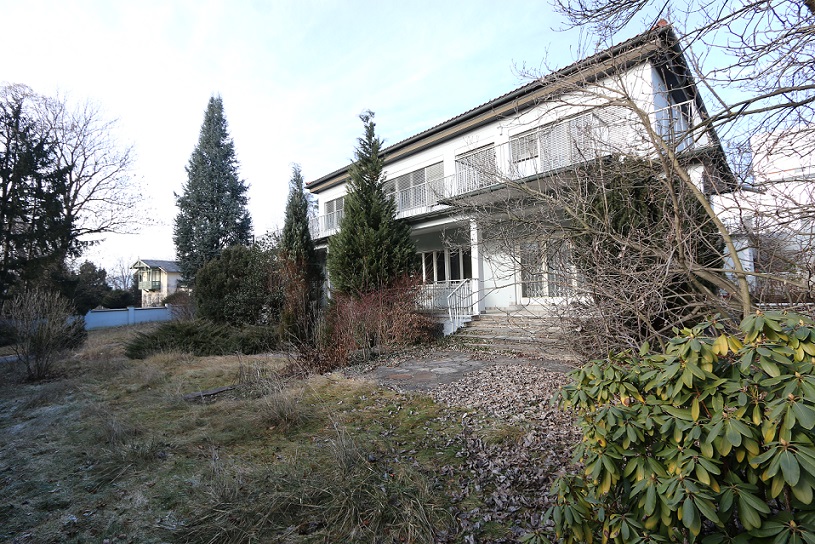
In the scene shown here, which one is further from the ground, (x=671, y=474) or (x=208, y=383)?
(x=671, y=474)

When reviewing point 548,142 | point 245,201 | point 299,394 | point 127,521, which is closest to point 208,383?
point 299,394

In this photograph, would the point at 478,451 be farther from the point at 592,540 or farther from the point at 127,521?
the point at 127,521

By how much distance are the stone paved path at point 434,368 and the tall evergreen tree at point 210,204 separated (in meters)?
21.8

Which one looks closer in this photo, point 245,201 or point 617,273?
point 617,273

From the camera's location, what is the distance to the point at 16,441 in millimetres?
4977

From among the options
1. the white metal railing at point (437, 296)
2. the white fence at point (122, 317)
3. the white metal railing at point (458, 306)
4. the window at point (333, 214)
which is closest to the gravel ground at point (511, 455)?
the white metal railing at point (458, 306)

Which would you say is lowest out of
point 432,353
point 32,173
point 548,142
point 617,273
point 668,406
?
point 432,353

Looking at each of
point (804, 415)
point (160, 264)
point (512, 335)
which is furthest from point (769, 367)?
point (160, 264)

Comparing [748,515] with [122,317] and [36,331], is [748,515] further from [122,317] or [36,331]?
[122,317]

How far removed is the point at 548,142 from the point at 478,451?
9.09 metres

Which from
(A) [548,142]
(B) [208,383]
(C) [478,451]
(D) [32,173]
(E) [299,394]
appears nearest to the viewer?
(C) [478,451]

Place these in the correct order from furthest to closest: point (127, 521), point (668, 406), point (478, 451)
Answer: point (478, 451) → point (127, 521) → point (668, 406)

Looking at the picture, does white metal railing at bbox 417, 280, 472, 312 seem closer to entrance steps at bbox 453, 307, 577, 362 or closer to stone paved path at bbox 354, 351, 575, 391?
entrance steps at bbox 453, 307, 577, 362

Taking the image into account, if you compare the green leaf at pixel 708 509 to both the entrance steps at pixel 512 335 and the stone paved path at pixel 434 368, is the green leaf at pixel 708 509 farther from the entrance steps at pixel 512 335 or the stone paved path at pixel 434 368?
the stone paved path at pixel 434 368
